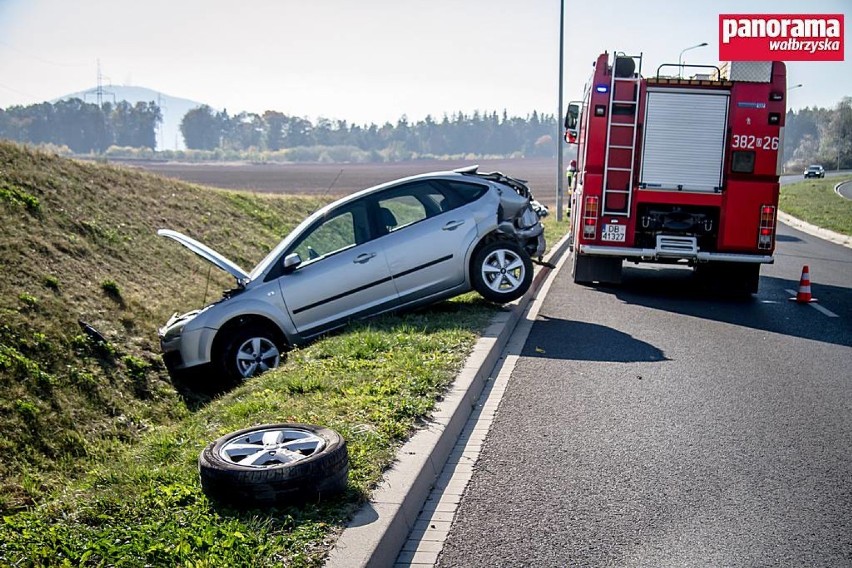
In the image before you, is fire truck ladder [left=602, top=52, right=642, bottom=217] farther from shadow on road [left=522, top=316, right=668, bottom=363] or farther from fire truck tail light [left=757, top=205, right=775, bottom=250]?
shadow on road [left=522, top=316, right=668, bottom=363]

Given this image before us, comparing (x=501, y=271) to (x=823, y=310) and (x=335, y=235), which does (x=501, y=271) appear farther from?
(x=823, y=310)

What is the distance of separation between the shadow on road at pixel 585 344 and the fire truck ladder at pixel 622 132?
135 inches

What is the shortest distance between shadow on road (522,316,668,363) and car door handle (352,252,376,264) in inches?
80.2

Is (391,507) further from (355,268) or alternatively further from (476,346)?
(355,268)

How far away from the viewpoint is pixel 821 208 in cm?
4094

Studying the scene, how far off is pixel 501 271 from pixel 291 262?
8.45 ft

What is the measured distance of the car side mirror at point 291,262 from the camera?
986 centimetres

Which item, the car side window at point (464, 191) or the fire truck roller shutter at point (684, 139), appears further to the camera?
the fire truck roller shutter at point (684, 139)

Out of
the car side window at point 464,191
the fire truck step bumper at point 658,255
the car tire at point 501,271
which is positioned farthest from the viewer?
the fire truck step bumper at point 658,255

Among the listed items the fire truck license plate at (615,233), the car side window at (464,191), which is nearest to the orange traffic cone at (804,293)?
the fire truck license plate at (615,233)

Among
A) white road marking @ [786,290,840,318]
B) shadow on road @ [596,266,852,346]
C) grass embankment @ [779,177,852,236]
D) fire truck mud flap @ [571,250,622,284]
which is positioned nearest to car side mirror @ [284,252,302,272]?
shadow on road @ [596,266,852,346]

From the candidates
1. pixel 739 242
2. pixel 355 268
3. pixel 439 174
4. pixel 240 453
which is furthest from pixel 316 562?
pixel 739 242

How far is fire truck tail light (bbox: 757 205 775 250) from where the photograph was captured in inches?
520

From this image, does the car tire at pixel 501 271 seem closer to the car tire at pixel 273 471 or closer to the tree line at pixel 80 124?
the car tire at pixel 273 471
